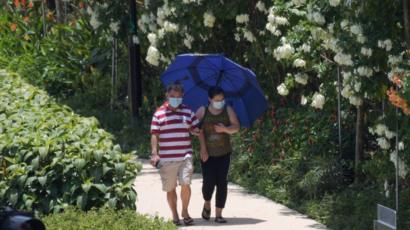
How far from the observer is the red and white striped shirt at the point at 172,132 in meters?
11.2

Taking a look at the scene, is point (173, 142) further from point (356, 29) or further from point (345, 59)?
point (356, 29)

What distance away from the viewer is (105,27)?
18.6 metres

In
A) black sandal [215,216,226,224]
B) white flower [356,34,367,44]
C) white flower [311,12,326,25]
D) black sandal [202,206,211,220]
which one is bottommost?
black sandal [215,216,226,224]

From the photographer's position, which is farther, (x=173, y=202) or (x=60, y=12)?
(x=60, y=12)

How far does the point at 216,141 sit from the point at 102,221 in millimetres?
1996

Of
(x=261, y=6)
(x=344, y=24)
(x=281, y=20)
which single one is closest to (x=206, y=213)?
(x=344, y=24)

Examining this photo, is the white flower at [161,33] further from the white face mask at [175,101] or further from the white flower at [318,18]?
the white face mask at [175,101]

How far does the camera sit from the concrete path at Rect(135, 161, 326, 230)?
11273 mm

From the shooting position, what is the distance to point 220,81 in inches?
471

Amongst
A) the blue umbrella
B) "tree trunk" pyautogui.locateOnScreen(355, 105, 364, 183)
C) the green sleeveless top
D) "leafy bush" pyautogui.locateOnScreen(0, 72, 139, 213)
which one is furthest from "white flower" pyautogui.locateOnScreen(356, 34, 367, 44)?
"leafy bush" pyautogui.locateOnScreen(0, 72, 139, 213)

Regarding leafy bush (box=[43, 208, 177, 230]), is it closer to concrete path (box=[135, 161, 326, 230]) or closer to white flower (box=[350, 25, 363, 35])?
concrete path (box=[135, 161, 326, 230])

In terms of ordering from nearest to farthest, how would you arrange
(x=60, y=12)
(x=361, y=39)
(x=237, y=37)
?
(x=361, y=39)
(x=237, y=37)
(x=60, y=12)

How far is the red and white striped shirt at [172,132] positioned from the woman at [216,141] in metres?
0.22

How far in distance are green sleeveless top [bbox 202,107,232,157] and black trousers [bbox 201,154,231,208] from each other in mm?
72
